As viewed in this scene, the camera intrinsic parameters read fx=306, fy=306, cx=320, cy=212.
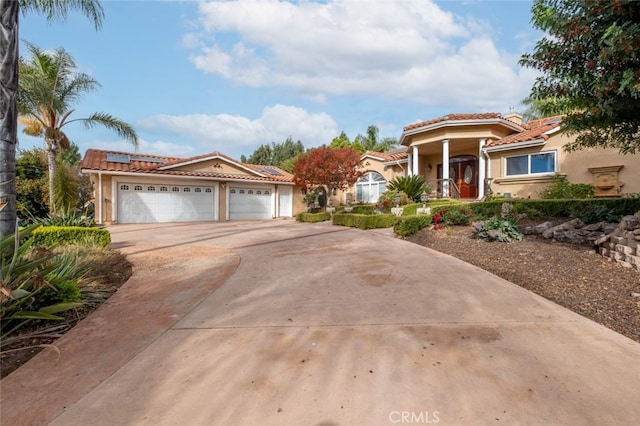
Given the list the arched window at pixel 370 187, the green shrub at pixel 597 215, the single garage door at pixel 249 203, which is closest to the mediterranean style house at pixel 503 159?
the arched window at pixel 370 187

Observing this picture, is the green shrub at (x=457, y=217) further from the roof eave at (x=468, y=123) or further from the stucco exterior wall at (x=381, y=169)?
the stucco exterior wall at (x=381, y=169)

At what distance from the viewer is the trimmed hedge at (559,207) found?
7.47 metres

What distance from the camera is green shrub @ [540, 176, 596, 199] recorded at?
11812 millimetres

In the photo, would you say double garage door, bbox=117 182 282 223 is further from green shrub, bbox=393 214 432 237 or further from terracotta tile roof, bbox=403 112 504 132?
green shrub, bbox=393 214 432 237

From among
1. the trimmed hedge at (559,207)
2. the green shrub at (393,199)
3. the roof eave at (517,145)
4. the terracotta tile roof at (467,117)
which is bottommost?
the trimmed hedge at (559,207)

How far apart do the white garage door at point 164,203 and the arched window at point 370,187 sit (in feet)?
34.3

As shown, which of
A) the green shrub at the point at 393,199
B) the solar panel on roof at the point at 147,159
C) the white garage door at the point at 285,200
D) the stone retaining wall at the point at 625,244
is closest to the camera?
the stone retaining wall at the point at 625,244

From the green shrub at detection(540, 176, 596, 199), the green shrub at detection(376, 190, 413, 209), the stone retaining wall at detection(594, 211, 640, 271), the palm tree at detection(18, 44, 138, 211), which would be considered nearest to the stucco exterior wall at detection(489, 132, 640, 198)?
the green shrub at detection(540, 176, 596, 199)

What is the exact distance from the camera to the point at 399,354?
2.66 m

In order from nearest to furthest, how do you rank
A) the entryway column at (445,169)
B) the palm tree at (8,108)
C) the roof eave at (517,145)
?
1. the palm tree at (8,108)
2. the roof eave at (517,145)
3. the entryway column at (445,169)

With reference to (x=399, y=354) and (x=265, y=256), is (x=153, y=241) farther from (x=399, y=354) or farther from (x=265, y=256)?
(x=399, y=354)

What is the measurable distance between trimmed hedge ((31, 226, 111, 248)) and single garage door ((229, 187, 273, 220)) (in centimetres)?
1194

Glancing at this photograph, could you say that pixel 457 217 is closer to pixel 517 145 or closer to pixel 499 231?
pixel 499 231

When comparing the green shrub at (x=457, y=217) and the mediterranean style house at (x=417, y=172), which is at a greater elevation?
the mediterranean style house at (x=417, y=172)
